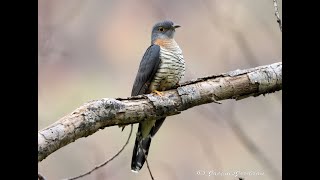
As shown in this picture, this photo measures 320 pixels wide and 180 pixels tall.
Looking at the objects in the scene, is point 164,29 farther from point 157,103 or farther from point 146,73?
point 157,103

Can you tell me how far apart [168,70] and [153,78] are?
0.36 ft

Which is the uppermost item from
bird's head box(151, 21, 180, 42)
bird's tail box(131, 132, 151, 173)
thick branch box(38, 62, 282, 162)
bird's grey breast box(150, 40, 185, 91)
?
bird's head box(151, 21, 180, 42)

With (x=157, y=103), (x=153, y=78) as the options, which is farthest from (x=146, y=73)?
(x=157, y=103)

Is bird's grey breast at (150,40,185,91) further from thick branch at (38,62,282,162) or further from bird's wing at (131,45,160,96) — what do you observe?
thick branch at (38,62,282,162)

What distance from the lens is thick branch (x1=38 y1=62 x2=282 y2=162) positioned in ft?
7.90

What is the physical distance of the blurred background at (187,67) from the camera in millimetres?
3258

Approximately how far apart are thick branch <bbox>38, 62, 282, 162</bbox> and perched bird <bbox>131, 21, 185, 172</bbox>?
7.4 inches

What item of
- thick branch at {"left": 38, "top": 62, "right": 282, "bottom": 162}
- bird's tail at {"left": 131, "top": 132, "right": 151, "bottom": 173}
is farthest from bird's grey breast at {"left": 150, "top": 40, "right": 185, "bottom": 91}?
bird's tail at {"left": 131, "top": 132, "right": 151, "bottom": 173}

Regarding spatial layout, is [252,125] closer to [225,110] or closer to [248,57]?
[225,110]

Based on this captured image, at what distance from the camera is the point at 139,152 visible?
3.29m

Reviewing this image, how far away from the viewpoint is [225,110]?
334cm

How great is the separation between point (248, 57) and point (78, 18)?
1.26 m
